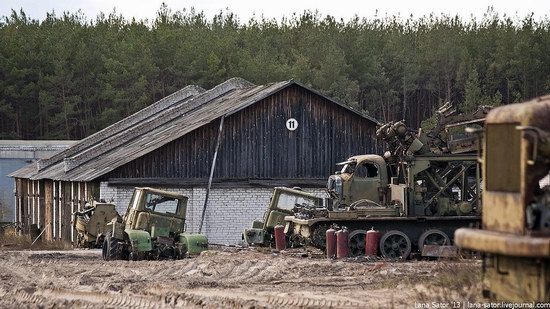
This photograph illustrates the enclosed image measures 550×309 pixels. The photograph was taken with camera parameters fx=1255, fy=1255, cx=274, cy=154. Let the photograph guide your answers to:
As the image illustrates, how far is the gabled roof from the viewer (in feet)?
132

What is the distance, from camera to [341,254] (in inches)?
1060

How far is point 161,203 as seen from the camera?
99.8 ft

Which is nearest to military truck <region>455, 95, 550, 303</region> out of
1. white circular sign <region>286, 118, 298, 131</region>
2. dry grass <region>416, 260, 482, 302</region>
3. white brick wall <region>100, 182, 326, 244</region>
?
dry grass <region>416, 260, 482, 302</region>

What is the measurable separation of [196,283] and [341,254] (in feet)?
21.9

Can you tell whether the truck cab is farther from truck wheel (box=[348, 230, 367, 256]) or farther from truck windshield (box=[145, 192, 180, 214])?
truck windshield (box=[145, 192, 180, 214])

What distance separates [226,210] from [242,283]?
1859 cm

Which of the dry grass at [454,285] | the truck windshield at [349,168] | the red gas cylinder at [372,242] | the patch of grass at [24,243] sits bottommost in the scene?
the patch of grass at [24,243]

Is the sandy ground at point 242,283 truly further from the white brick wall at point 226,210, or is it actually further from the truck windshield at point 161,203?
the white brick wall at point 226,210

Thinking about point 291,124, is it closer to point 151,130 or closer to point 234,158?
point 234,158

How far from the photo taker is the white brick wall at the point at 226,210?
39281 mm

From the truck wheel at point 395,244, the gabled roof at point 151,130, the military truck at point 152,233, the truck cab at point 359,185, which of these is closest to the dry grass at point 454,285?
the truck wheel at point 395,244

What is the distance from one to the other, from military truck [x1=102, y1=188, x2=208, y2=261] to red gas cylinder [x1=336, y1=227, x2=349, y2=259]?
4076mm

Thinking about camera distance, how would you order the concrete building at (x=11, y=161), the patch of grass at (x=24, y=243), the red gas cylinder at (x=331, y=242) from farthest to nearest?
the concrete building at (x=11, y=161) → the patch of grass at (x=24, y=243) → the red gas cylinder at (x=331, y=242)

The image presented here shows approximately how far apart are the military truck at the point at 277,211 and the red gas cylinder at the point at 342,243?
14.1 feet
